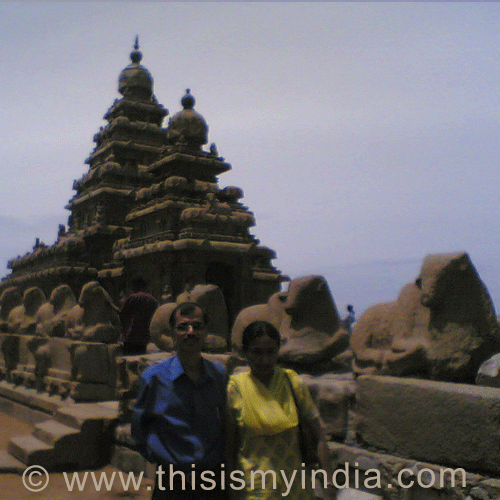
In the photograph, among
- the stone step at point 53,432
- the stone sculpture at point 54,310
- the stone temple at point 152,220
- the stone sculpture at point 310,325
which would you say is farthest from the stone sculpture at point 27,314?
the stone sculpture at point 310,325

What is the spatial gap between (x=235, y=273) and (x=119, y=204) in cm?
763

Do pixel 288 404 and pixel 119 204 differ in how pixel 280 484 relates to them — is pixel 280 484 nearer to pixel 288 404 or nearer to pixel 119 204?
pixel 288 404

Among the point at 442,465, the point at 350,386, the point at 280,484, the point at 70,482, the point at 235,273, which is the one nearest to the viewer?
the point at 280,484

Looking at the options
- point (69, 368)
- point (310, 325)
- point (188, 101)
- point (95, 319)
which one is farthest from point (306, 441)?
point (188, 101)

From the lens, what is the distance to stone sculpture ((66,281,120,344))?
746cm

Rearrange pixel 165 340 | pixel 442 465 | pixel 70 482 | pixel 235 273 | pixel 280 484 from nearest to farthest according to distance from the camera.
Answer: pixel 280 484 < pixel 442 465 < pixel 70 482 < pixel 165 340 < pixel 235 273

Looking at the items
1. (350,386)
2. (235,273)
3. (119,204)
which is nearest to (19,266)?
(119,204)

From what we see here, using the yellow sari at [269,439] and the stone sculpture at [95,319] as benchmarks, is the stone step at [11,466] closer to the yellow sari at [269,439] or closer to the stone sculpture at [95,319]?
the stone sculpture at [95,319]

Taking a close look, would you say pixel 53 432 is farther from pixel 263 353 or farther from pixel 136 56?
pixel 136 56

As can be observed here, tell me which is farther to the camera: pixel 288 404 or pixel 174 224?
pixel 174 224

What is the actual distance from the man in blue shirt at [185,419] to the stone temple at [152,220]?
1283 centimetres

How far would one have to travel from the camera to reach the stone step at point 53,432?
542cm

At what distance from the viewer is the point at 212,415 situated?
7.85 ft

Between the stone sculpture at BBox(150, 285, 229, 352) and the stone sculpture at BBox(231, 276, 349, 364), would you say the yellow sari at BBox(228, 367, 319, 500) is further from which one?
the stone sculpture at BBox(150, 285, 229, 352)
